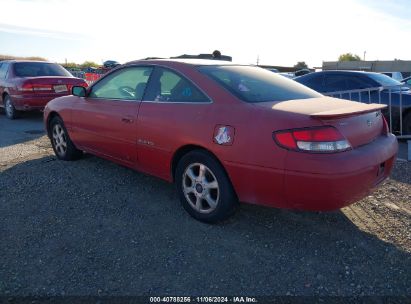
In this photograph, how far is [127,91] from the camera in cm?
442

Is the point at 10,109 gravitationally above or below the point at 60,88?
below

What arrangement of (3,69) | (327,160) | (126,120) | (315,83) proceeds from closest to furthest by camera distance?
1. (327,160)
2. (126,120)
3. (315,83)
4. (3,69)

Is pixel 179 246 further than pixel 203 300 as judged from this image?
Yes

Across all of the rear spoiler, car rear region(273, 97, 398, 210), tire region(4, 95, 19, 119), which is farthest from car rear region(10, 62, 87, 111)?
the rear spoiler

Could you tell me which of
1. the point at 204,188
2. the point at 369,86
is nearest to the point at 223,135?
the point at 204,188

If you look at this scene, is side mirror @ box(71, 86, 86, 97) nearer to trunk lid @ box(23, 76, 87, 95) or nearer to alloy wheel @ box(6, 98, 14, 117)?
trunk lid @ box(23, 76, 87, 95)

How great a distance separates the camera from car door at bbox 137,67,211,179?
3510 millimetres

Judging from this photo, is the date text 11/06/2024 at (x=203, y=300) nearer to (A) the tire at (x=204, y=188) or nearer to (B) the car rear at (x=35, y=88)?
(A) the tire at (x=204, y=188)

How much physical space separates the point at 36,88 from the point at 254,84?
24.1 ft

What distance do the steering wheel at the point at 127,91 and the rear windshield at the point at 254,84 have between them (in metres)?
0.95

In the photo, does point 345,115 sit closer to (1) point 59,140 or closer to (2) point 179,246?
(2) point 179,246

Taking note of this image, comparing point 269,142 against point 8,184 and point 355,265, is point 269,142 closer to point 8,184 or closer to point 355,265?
point 355,265

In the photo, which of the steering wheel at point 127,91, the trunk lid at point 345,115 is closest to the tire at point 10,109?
the steering wheel at point 127,91

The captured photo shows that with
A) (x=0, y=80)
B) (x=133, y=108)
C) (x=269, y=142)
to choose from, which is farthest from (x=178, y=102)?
(x=0, y=80)
